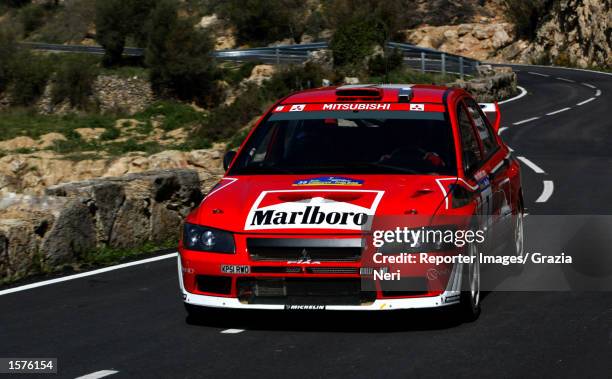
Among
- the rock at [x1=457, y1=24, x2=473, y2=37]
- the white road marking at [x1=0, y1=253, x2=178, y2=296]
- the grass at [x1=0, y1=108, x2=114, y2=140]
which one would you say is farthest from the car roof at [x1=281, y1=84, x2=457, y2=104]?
the rock at [x1=457, y1=24, x2=473, y2=37]

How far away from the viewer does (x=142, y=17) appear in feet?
193

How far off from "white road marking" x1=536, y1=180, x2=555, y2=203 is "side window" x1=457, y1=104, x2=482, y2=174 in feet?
20.1

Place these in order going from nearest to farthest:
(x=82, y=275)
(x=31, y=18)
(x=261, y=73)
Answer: (x=82, y=275) < (x=261, y=73) < (x=31, y=18)

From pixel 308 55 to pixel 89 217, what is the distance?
38.3 meters

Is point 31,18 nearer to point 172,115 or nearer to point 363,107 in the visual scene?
point 172,115

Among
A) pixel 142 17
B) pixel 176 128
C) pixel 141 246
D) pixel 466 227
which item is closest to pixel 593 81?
pixel 176 128

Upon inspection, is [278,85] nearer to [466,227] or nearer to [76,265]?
[76,265]

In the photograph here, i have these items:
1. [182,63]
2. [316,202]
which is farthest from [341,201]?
[182,63]

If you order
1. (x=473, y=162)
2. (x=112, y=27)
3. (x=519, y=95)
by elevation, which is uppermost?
(x=473, y=162)

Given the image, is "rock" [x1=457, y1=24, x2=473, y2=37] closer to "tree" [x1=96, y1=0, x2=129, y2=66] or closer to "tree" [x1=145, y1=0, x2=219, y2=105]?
"tree" [x1=145, y1=0, x2=219, y2=105]

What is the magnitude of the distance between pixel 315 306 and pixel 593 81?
41.3 metres

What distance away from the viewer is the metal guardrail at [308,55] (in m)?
41.9

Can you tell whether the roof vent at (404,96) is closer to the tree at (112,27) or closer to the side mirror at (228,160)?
the side mirror at (228,160)

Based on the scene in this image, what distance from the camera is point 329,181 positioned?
7520 mm
